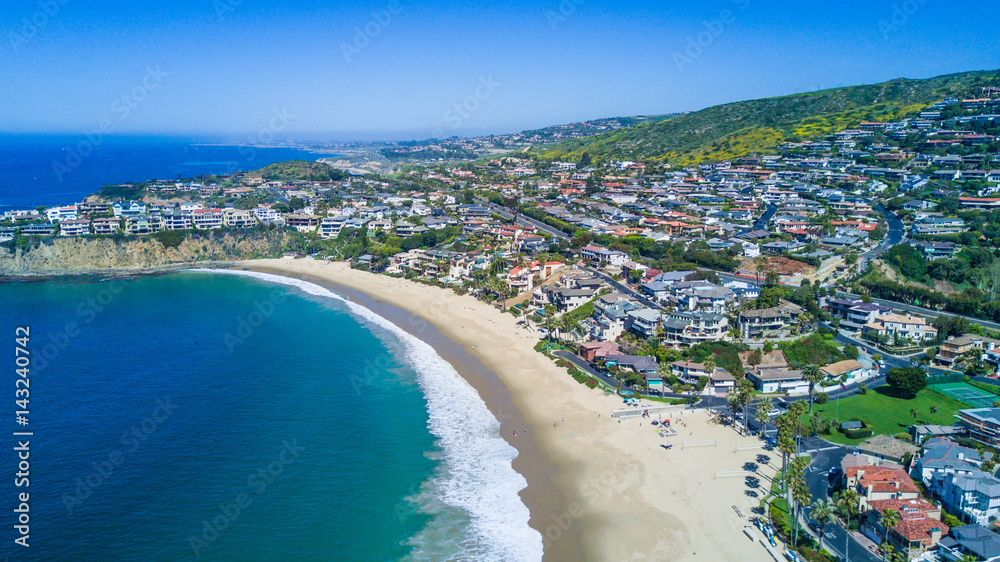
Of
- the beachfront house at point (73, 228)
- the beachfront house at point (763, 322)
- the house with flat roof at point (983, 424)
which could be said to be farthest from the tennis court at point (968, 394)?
the beachfront house at point (73, 228)

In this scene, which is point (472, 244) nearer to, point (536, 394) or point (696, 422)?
point (536, 394)

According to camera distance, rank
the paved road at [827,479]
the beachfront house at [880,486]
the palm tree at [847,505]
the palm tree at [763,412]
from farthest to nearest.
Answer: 1. the palm tree at [763,412]
2. the beachfront house at [880,486]
3. the palm tree at [847,505]
4. the paved road at [827,479]

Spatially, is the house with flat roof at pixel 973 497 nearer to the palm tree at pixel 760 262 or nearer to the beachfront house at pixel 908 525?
the beachfront house at pixel 908 525

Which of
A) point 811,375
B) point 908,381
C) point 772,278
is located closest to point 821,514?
point 811,375

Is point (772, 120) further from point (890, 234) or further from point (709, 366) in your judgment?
point (709, 366)

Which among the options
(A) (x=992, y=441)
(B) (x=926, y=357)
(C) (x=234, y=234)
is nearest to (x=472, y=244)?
(C) (x=234, y=234)
